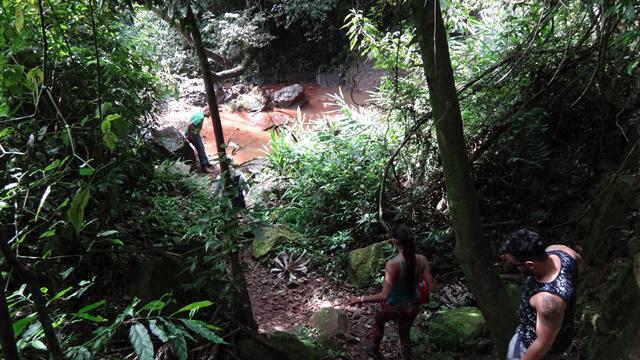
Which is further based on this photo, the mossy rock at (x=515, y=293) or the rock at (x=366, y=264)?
the rock at (x=366, y=264)

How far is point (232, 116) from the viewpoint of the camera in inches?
565

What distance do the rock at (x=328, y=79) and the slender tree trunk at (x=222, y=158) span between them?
42.4ft

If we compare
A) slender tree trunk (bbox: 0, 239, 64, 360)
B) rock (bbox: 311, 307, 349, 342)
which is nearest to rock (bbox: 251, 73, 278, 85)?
rock (bbox: 311, 307, 349, 342)

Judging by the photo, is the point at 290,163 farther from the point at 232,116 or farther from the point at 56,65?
the point at 232,116

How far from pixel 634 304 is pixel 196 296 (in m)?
2.85

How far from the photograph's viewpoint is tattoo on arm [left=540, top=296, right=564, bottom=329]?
7.00 ft

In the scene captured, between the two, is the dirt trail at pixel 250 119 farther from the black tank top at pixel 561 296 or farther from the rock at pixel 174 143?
the black tank top at pixel 561 296

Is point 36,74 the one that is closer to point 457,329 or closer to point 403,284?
point 403,284

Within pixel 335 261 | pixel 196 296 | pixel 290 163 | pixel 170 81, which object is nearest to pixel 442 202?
pixel 335 261

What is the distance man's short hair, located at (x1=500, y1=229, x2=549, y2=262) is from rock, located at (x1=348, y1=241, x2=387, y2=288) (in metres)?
3.05

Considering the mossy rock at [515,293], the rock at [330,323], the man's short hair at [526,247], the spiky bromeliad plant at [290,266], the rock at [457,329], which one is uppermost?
the man's short hair at [526,247]

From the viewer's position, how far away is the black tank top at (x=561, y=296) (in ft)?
7.25

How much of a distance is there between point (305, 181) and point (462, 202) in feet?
14.5

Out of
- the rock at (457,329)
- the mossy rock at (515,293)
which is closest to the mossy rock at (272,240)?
the rock at (457,329)
